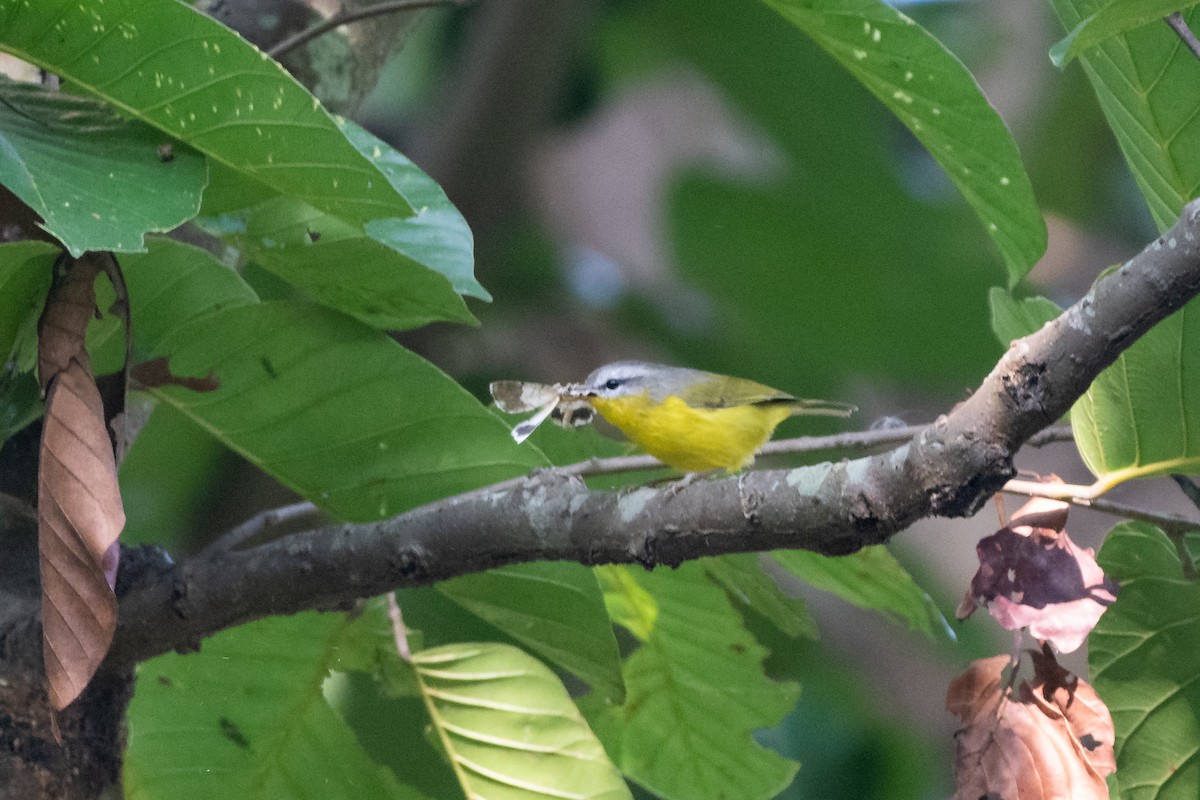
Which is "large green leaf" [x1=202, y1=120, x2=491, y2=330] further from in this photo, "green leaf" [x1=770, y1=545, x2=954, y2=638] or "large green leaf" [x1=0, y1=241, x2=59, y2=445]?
"green leaf" [x1=770, y1=545, x2=954, y2=638]

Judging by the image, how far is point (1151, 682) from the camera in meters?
1.34

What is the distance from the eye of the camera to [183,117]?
1101mm

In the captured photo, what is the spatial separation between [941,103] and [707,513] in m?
0.60

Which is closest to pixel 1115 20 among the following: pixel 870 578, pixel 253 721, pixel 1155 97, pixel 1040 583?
pixel 1155 97

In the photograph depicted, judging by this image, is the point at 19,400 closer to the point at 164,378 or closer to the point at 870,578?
the point at 164,378

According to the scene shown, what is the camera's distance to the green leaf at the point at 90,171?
0.97m

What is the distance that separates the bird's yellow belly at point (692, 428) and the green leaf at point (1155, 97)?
2.84 feet

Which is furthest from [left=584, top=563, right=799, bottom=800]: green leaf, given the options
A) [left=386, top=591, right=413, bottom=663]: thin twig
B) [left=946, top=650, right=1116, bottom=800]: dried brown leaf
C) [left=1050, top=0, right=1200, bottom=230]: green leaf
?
[left=1050, top=0, right=1200, bottom=230]: green leaf

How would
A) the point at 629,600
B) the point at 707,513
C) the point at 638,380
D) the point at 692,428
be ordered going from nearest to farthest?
the point at 707,513 → the point at 629,600 → the point at 692,428 → the point at 638,380

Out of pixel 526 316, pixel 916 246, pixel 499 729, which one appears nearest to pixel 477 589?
pixel 499 729

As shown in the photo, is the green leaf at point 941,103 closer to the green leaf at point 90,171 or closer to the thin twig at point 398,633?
the green leaf at point 90,171

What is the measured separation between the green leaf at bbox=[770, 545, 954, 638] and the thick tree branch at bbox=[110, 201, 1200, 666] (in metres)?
0.51

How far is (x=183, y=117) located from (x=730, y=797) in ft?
3.89

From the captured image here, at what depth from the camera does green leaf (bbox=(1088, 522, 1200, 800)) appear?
1.32m
